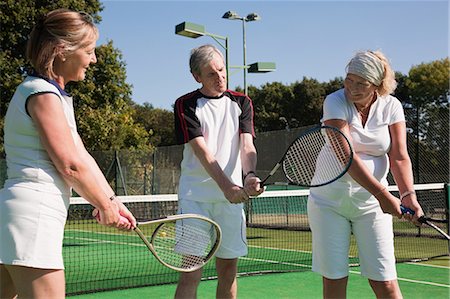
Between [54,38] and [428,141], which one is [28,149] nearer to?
[54,38]

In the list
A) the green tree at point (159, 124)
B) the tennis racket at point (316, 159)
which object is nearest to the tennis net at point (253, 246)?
the tennis racket at point (316, 159)

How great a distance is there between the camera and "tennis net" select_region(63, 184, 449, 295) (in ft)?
23.6

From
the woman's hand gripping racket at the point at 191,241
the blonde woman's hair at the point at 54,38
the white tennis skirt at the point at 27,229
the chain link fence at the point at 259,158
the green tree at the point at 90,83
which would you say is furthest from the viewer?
the green tree at the point at 90,83

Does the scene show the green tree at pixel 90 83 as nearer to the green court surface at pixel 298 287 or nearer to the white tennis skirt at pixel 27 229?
the green court surface at pixel 298 287

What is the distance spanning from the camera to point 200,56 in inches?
145

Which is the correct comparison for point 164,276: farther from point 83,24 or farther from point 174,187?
point 174,187

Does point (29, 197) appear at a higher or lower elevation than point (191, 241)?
higher

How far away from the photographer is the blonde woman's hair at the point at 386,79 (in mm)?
3430

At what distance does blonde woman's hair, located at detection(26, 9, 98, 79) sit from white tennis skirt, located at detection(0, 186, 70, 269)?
1.59 feet

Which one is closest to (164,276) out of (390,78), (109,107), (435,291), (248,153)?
(435,291)

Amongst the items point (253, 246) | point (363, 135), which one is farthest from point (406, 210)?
point (253, 246)

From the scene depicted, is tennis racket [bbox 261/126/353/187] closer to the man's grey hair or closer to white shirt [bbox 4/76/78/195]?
the man's grey hair

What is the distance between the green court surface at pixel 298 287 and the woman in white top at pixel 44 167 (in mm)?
3635

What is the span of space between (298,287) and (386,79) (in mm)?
3421
